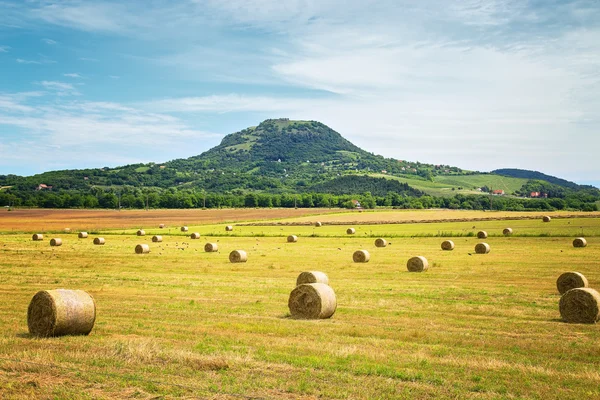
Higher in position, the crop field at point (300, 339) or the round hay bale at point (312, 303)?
the round hay bale at point (312, 303)

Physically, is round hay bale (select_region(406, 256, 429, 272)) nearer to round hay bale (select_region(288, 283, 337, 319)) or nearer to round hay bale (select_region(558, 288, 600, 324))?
round hay bale (select_region(558, 288, 600, 324))

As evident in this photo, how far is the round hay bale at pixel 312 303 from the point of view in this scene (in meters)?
17.8

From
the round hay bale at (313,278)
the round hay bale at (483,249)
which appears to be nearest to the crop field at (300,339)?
the round hay bale at (313,278)

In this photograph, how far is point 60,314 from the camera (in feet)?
48.0

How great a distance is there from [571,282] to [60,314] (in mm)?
18180

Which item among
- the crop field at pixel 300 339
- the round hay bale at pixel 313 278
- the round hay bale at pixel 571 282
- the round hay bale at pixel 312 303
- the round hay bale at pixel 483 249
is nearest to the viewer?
the crop field at pixel 300 339

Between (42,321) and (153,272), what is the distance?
16.8 metres

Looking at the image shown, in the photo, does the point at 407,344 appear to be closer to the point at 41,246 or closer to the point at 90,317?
the point at 90,317

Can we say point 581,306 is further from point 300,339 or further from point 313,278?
point 313,278

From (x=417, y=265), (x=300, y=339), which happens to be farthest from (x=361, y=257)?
(x=300, y=339)

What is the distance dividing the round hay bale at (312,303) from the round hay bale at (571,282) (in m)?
10.1

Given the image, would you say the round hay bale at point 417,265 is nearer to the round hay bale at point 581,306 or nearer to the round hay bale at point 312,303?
the round hay bale at point 581,306

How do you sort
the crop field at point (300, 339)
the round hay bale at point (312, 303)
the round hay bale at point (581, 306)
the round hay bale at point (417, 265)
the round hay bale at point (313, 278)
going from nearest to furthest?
the crop field at point (300, 339)
the round hay bale at point (581, 306)
the round hay bale at point (312, 303)
the round hay bale at point (313, 278)
the round hay bale at point (417, 265)

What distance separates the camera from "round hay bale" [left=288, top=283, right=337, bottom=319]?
58.5 feet
